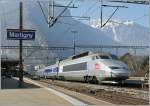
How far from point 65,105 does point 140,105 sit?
3.23 metres

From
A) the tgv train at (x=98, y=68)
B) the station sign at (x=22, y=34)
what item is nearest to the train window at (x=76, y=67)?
the tgv train at (x=98, y=68)

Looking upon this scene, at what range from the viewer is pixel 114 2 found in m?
33.7

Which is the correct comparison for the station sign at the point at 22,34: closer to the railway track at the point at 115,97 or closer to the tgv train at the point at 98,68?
the railway track at the point at 115,97

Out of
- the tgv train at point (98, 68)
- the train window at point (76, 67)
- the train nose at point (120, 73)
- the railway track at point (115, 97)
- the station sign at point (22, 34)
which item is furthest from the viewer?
the train window at point (76, 67)

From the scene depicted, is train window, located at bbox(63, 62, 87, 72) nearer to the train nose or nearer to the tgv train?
the tgv train

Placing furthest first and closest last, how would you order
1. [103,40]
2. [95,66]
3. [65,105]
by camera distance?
1. [103,40]
2. [95,66]
3. [65,105]

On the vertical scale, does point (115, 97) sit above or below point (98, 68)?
below

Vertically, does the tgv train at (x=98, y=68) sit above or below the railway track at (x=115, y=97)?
above

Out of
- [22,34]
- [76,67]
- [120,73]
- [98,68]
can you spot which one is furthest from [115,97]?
[76,67]

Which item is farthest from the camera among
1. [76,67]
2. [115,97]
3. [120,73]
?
[76,67]

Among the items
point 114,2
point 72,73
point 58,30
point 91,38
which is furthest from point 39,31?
point 114,2

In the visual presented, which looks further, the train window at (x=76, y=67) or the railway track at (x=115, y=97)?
the train window at (x=76, y=67)

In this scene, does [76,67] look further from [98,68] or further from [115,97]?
[115,97]

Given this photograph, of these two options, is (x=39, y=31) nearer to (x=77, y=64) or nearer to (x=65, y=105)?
(x=77, y=64)
